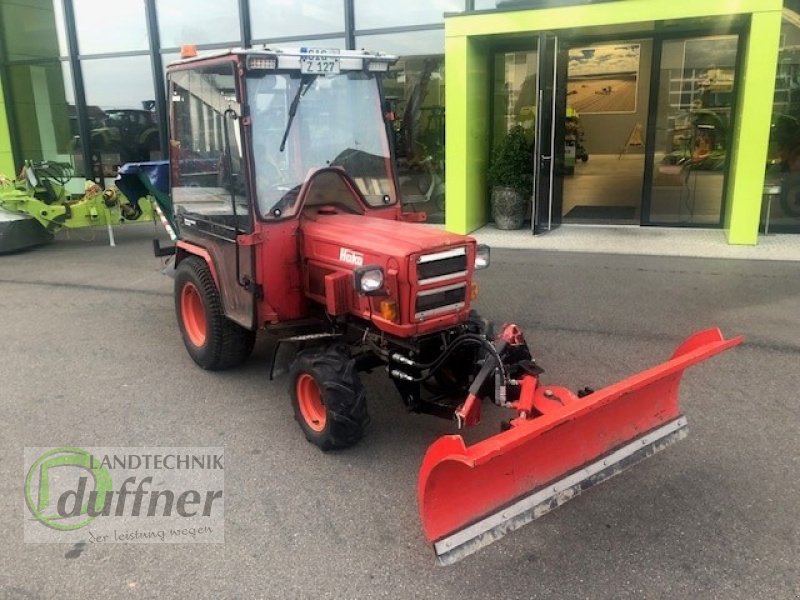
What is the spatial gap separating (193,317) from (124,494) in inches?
80.1

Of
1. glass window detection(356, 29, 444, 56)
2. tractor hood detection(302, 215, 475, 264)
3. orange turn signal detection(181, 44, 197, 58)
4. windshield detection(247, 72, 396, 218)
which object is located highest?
glass window detection(356, 29, 444, 56)

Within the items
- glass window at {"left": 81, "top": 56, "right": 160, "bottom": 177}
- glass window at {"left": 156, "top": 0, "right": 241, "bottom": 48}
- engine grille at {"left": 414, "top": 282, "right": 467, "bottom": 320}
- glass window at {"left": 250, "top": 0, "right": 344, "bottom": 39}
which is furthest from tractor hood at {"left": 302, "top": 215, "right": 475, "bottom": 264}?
glass window at {"left": 81, "top": 56, "right": 160, "bottom": 177}

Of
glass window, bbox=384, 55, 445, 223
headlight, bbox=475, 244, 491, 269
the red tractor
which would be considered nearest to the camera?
the red tractor

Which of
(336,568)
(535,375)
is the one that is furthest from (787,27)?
(336,568)

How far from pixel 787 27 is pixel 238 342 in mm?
8818

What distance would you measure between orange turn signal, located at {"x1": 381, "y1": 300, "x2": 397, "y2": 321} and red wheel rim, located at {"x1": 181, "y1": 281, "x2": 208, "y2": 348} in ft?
6.90

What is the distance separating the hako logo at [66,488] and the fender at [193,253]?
1468 millimetres

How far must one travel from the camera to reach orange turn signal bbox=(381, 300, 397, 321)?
3713 millimetres

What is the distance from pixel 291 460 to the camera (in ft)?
12.6

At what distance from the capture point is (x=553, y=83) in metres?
9.32

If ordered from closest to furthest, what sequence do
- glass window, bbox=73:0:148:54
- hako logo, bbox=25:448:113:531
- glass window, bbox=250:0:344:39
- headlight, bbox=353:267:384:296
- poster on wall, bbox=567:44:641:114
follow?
1. hako logo, bbox=25:448:113:531
2. headlight, bbox=353:267:384:296
3. poster on wall, bbox=567:44:641:114
4. glass window, bbox=250:0:344:39
5. glass window, bbox=73:0:148:54

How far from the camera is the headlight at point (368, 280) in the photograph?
360 cm

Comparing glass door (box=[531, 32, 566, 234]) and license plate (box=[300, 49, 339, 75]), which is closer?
license plate (box=[300, 49, 339, 75])

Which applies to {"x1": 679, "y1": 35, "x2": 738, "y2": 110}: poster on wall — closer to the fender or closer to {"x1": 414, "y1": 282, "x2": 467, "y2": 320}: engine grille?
{"x1": 414, "y1": 282, "x2": 467, "y2": 320}: engine grille
